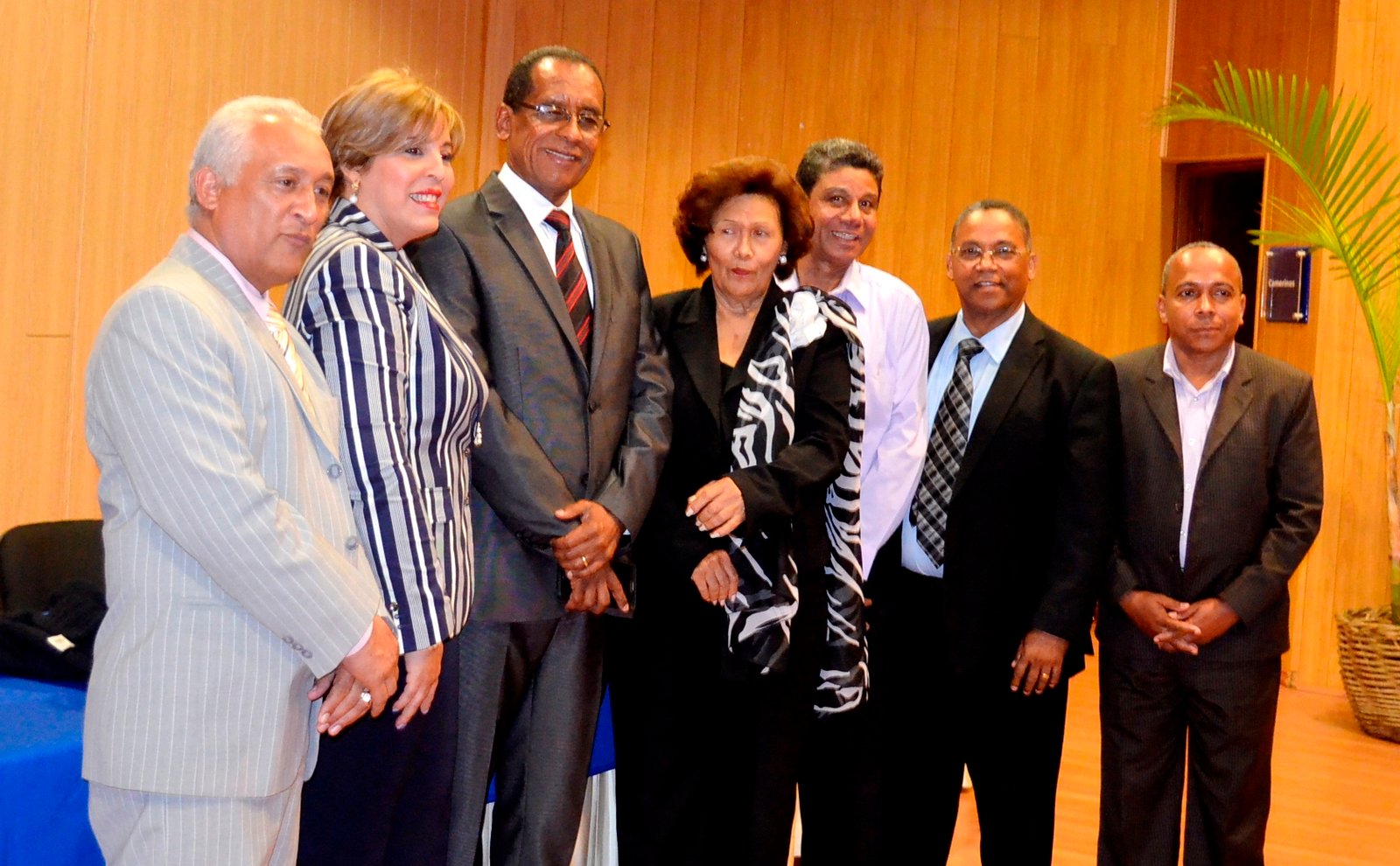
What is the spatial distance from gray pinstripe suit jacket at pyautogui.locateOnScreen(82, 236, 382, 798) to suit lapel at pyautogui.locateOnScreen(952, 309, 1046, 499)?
179 cm

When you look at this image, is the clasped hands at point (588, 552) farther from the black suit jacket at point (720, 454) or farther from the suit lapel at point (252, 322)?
the suit lapel at point (252, 322)

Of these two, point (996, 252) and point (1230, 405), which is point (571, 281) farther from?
point (1230, 405)

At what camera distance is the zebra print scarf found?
2.86 m

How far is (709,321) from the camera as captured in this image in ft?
9.89

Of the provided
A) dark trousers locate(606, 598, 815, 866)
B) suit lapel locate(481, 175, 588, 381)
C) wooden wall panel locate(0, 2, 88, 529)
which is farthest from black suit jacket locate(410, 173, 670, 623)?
wooden wall panel locate(0, 2, 88, 529)

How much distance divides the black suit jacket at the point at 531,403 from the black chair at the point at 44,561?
1.11 meters

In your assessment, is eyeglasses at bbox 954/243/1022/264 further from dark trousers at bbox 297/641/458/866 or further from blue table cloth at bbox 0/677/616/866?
blue table cloth at bbox 0/677/616/866

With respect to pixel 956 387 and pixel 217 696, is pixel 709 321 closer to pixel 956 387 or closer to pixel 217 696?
pixel 956 387

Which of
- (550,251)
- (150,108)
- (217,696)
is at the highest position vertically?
(150,108)

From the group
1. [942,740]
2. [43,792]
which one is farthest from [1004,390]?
[43,792]

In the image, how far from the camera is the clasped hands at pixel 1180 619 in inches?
131

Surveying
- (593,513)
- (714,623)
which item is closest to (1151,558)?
(714,623)

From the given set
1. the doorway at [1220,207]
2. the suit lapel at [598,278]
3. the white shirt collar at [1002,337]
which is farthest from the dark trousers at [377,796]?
the doorway at [1220,207]

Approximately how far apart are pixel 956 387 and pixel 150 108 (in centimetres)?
293
